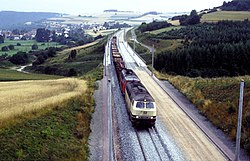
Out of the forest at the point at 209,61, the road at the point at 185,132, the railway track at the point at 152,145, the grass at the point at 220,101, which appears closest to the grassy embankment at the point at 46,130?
the railway track at the point at 152,145

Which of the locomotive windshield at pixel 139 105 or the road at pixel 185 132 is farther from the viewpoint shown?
the locomotive windshield at pixel 139 105

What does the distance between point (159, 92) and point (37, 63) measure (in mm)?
97444

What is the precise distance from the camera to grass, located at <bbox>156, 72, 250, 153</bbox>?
28.1 m

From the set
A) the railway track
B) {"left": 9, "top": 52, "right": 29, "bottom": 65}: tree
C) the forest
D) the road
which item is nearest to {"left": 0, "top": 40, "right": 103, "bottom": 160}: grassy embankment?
the railway track

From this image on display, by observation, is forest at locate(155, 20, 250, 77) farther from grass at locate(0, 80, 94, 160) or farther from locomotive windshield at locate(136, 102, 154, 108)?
grass at locate(0, 80, 94, 160)

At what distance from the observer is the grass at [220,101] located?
92.1ft

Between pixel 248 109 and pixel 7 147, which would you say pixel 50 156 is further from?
pixel 248 109

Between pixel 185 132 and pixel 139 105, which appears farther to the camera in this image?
pixel 139 105

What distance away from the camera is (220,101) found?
1375 inches

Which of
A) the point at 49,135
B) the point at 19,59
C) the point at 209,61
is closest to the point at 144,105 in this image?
the point at 49,135

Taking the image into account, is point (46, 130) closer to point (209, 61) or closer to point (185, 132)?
point (185, 132)

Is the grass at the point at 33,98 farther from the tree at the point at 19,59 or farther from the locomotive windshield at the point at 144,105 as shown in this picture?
the tree at the point at 19,59

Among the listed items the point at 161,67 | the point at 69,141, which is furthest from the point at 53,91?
the point at 161,67

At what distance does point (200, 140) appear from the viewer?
2688 centimetres
